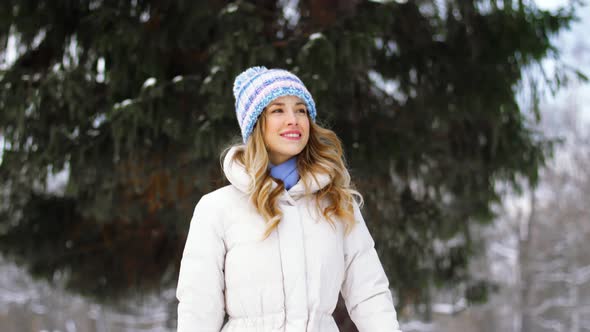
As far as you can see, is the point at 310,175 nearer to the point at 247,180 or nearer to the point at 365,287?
the point at 247,180

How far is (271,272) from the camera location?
7.01 feet

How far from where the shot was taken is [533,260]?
615 inches

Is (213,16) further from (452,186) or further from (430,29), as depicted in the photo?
(452,186)

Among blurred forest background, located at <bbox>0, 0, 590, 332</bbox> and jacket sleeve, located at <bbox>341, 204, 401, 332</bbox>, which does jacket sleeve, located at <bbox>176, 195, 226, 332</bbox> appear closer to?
jacket sleeve, located at <bbox>341, 204, 401, 332</bbox>

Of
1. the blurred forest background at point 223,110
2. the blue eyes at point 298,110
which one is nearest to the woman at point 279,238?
the blue eyes at point 298,110

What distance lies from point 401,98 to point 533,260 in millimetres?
11719

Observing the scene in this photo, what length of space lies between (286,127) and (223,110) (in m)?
1.53

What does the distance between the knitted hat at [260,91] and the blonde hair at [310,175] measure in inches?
2.2

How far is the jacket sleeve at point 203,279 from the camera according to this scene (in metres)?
2.09

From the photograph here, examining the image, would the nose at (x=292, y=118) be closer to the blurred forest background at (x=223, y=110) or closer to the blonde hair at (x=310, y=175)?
the blonde hair at (x=310, y=175)

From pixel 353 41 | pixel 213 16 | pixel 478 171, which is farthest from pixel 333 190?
pixel 478 171

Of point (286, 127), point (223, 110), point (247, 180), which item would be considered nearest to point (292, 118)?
point (286, 127)

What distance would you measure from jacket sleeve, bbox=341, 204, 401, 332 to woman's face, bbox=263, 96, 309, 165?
35cm

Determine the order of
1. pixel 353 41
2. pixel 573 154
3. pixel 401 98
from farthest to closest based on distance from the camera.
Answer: pixel 573 154, pixel 401 98, pixel 353 41
